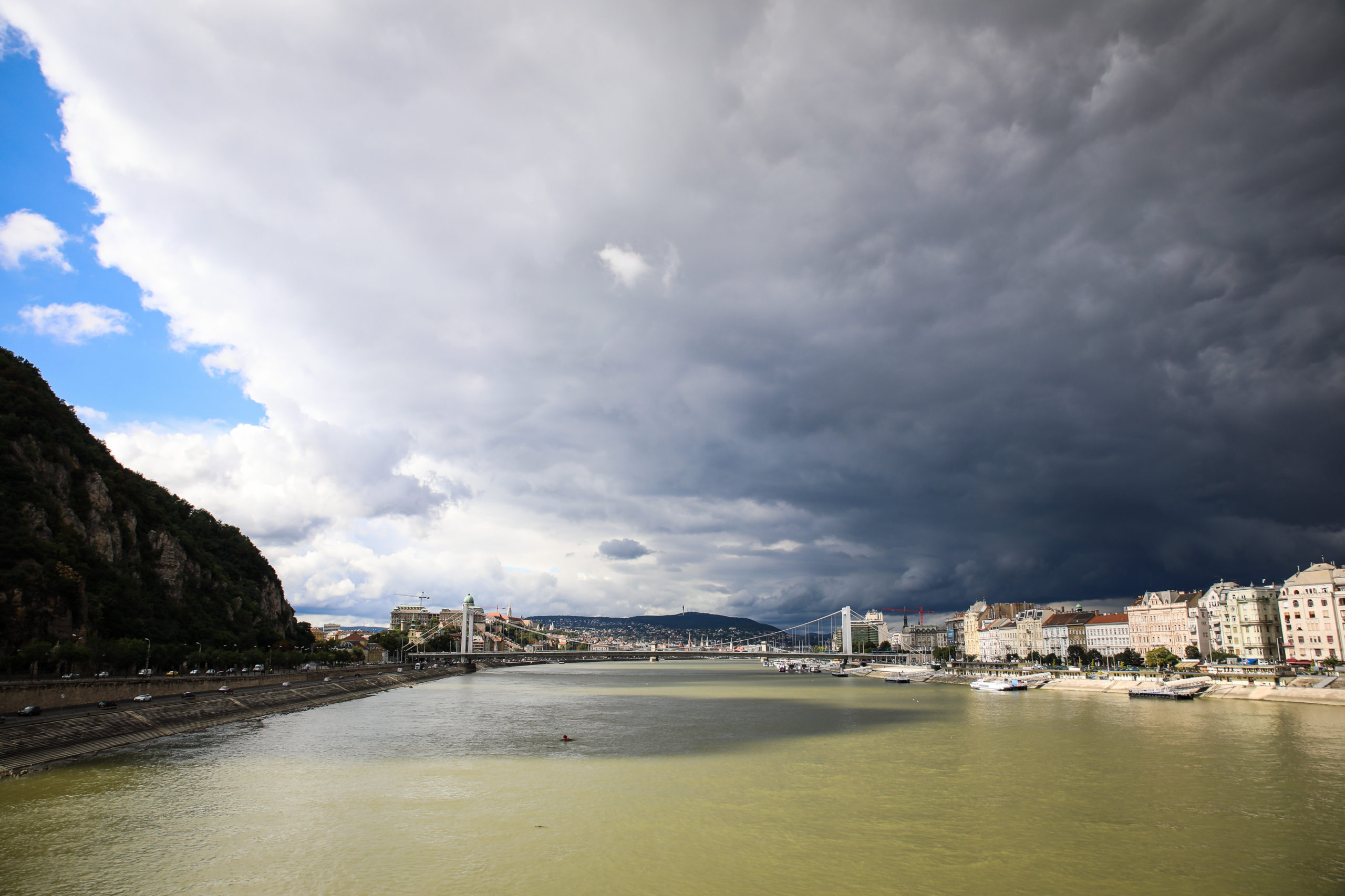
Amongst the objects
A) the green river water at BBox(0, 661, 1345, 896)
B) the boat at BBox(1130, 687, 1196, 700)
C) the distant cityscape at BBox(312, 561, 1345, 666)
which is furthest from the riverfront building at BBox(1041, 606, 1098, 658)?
the green river water at BBox(0, 661, 1345, 896)

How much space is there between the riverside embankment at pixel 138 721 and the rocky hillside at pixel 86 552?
33.3 feet

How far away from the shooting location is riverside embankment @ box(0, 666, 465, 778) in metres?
21.7

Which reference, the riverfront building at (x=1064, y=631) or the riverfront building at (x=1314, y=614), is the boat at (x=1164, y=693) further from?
the riverfront building at (x=1064, y=631)

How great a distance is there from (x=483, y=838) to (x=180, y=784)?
11.3 m

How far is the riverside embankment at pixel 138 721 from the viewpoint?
2172 centimetres

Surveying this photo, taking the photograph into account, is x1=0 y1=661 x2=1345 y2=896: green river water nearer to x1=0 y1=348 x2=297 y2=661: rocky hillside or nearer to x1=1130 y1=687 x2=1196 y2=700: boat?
x1=1130 y1=687 x2=1196 y2=700: boat

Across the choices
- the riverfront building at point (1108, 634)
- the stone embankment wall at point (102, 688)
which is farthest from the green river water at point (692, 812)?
the riverfront building at point (1108, 634)

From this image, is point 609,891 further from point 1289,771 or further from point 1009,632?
point 1009,632

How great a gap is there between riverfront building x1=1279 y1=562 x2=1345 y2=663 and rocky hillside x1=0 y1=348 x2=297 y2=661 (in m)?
93.0

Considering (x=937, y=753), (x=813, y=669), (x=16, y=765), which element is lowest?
(x=813, y=669)

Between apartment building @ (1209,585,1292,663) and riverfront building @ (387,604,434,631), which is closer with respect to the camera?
apartment building @ (1209,585,1292,663)

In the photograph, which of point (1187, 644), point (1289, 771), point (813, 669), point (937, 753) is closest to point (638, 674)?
point (813, 669)

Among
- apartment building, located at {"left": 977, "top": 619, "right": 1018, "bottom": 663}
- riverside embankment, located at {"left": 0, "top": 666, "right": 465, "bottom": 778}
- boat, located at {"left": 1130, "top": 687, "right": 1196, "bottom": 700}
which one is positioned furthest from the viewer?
apartment building, located at {"left": 977, "top": 619, "right": 1018, "bottom": 663}

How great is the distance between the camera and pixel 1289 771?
21641 millimetres
